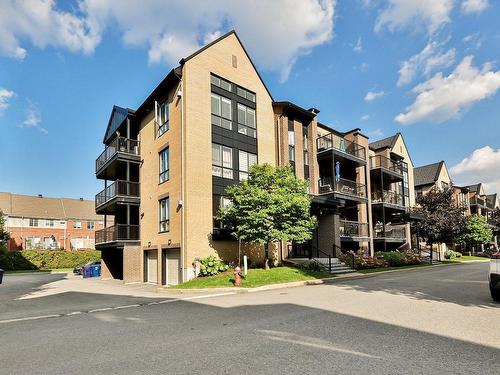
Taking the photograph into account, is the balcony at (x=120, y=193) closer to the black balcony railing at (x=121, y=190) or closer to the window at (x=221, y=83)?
the black balcony railing at (x=121, y=190)

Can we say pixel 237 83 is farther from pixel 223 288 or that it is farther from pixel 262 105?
pixel 223 288

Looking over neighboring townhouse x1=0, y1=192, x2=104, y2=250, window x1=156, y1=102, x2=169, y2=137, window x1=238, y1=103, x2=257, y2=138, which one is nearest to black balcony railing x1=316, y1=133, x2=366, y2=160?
window x1=238, y1=103, x2=257, y2=138

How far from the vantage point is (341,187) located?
28.7 m

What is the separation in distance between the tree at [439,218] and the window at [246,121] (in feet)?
65.6

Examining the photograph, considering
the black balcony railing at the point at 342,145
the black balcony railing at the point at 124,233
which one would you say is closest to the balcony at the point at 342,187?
the black balcony railing at the point at 342,145

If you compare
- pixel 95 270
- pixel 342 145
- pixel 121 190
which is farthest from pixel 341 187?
pixel 95 270

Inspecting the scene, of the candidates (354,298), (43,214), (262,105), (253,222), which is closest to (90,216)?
(43,214)

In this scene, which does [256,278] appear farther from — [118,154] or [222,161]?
[118,154]

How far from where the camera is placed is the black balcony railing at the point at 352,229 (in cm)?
2748

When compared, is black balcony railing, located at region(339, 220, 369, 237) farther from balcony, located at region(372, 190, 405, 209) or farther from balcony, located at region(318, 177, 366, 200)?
balcony, located at region(372, 190, 405, 209)

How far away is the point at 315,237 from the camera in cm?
2581

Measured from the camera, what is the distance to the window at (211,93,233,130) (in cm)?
2175

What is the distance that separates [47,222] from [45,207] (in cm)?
322

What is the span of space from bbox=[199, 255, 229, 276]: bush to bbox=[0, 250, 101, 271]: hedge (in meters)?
33.4
